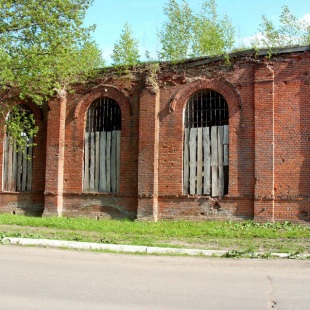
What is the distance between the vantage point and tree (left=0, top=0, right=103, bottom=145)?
51.5ft

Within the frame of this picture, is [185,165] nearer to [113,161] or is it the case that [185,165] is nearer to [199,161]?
[199,161]

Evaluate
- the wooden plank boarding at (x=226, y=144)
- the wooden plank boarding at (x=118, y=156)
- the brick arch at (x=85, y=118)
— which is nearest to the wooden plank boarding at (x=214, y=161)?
the wooden plank boarding at (x=226, y=144)

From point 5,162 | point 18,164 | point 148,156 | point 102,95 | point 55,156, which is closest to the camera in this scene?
point 148,156

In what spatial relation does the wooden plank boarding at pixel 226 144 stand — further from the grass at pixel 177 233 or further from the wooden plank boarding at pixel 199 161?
the grass at pixel 177 233

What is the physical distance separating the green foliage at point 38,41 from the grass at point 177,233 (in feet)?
15.3

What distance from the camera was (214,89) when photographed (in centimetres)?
1619

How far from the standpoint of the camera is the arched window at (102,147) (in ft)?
58.0

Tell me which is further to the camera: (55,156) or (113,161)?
(55,156)

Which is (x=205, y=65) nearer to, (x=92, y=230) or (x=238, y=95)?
(x=238, y=95)

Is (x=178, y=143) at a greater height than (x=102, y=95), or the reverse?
(x=102, y=95)

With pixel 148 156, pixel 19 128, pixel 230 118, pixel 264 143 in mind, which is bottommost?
pixel 148 156

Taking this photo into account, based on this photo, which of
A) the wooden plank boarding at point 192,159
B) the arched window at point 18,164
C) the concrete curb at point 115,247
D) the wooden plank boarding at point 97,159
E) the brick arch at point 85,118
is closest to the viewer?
the concrete curb at point 115,247

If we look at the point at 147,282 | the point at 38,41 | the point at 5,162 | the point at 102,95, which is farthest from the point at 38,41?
the point at 147,282

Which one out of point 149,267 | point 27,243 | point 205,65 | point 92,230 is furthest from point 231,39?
point 149,267
